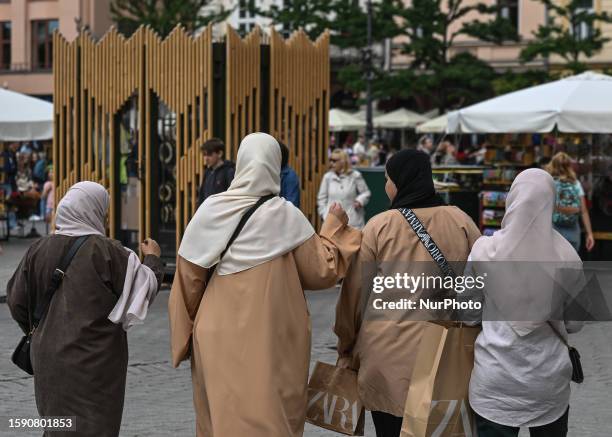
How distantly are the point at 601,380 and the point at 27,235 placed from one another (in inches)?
644

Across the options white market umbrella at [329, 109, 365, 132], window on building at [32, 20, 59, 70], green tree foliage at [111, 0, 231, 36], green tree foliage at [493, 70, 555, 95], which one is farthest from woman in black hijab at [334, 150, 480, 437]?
window on building at [32, 20, 59, 70]

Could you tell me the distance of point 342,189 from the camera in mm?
16281

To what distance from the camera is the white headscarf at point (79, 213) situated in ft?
19.4

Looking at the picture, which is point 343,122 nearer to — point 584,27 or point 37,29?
point 584,27

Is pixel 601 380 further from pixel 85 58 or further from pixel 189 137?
pixel 85 58

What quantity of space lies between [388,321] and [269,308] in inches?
20.9

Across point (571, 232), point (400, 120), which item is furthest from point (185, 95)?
point (400, 120)

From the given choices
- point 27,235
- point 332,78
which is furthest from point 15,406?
point 332,78

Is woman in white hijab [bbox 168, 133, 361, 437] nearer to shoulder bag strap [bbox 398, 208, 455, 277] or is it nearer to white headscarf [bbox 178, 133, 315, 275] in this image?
white headscarf [bbox 178, 133, 315, 275]

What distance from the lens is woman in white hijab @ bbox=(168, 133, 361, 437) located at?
18.0 feet

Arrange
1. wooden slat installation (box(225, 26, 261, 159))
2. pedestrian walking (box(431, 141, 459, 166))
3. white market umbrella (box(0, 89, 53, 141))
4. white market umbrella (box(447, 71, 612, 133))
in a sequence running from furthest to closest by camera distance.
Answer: pedestrian walking (box(431, 141, 459, 166)) → white market umbrella (box(0, 89, 53, 141)) → white market umbrella (box(447, 71, 612, 133)) → wooden slat installation (box(225, 26, 261, 159))

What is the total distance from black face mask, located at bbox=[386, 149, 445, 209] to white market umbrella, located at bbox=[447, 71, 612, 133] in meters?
11.7

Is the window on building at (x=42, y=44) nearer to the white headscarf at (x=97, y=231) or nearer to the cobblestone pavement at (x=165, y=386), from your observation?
the cobblestone pavement at (x=165, y=386)

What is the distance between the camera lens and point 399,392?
555 cm
